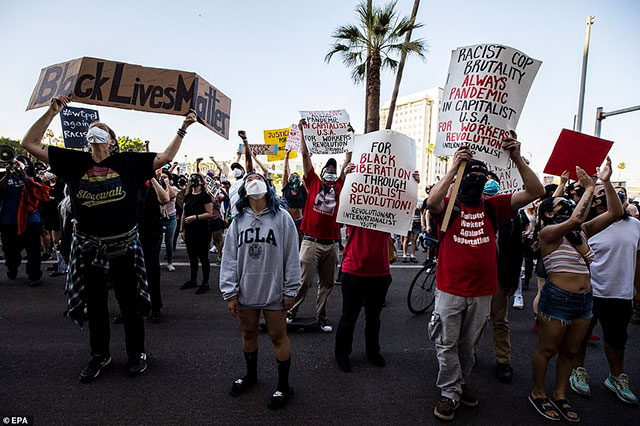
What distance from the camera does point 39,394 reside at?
10.2 ft

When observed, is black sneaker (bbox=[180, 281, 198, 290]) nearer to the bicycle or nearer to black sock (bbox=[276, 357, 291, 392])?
the bicycle

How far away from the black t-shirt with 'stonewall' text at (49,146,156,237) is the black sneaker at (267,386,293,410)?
1.98m

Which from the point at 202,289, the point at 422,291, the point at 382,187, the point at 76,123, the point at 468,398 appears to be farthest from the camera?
the point at 76,123

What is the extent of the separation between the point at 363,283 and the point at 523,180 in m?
1.76

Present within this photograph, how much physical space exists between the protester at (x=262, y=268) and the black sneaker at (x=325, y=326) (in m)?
1.57

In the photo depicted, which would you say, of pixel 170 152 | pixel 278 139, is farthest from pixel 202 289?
pixel 278 139

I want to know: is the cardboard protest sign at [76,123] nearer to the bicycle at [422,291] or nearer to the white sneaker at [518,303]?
the bicycle at [422,291]

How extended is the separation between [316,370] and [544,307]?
2182 mm

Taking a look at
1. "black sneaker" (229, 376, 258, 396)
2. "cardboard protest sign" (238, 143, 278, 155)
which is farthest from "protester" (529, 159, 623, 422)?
"cardboard protest sign" (238, 143, 278, 155)

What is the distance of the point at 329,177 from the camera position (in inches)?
188

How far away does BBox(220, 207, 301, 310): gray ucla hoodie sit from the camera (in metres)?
3.03

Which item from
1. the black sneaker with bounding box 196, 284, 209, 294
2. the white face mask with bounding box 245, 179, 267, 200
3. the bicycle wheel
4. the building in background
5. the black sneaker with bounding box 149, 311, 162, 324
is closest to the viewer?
the white face mask with bounding box 245, 179, 267, 200

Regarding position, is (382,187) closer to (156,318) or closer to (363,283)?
(363,283)

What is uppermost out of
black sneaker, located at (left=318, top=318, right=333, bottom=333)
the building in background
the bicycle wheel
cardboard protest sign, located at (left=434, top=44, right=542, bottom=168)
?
the building in background
